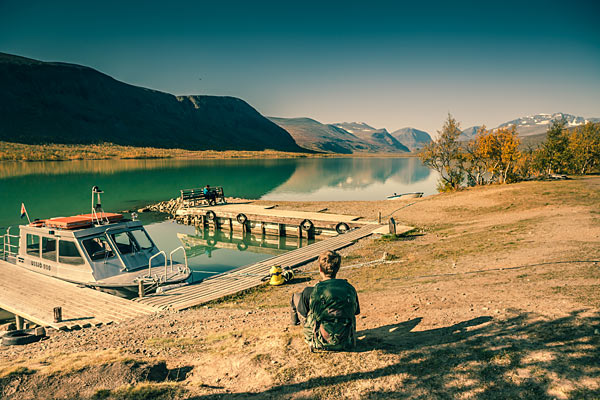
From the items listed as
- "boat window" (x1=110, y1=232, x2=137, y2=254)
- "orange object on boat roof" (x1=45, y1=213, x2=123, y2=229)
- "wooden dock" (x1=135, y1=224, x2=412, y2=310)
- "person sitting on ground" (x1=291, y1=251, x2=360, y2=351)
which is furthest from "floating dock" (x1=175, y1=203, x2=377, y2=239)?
"person sitting on ground" (x1=291, y1=251, x2=360, y2=351)

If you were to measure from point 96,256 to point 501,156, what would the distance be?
42.8 metres

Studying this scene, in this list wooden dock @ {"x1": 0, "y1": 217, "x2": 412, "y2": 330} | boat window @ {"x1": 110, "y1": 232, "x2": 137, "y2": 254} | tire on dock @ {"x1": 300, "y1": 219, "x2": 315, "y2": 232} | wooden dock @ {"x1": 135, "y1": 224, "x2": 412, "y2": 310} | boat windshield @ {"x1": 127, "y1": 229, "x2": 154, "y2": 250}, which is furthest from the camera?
tire on dock @ {"x1": 300, "y1": 219, "x2": 315, "y2": 232}

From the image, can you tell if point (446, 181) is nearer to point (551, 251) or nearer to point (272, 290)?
point (551, 251)

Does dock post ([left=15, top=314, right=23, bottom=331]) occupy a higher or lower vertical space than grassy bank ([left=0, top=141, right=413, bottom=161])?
lower

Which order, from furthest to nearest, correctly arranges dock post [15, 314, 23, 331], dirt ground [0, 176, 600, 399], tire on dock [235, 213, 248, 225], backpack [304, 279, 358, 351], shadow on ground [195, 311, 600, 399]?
tire on dock [235, 213, 248, 225], dock post [15, 314, 23, 331], backpack [304, 279, 358, 351], dirt ground [0, 176, 600, 399], shadow on ground [195, 311, 600, 399]

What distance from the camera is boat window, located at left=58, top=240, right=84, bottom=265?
14578mm

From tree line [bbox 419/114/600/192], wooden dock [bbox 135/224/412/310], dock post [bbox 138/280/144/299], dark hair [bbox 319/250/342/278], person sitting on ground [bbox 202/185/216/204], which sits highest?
tree line [bbox 419/114/600/192]

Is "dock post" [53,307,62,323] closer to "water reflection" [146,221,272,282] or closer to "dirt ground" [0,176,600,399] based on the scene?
"dirt ground" [0,176,600,399]

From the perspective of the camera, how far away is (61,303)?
40.8 ft

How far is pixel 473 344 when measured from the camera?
6.46 meters

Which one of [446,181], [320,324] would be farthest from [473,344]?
[446,181]

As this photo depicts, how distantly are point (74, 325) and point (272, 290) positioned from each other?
667 cm

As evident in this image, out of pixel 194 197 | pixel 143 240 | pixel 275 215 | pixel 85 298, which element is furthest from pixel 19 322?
pixel 194 197

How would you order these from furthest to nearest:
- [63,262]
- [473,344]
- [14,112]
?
[14,112] < [63,262] < [473,344]
